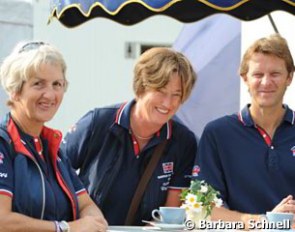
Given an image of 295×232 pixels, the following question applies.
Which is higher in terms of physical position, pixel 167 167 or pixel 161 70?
pixel 161 70

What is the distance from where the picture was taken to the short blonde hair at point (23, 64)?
3541mm

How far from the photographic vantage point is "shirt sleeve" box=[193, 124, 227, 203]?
4.21 metres

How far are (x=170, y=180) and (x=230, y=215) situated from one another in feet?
1.28

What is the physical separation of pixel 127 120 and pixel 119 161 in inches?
8.2

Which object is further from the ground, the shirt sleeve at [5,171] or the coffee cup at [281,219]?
the shirt sleeve at [5,171]

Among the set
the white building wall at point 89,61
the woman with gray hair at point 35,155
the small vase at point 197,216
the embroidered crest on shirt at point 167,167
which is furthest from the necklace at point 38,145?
the white building wall at point 89,61

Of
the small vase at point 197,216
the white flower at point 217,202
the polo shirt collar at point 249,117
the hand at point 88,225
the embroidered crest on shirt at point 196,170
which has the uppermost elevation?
the polo shirt collar at point 249,117

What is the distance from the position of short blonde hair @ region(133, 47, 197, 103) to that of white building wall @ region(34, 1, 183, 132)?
35.9 ft

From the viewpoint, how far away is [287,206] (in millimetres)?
3895

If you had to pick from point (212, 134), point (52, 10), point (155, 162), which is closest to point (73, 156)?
point (155, 162)

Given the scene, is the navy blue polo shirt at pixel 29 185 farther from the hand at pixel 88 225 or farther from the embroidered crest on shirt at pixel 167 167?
the embroidered crest on shirt at pixel 167 167

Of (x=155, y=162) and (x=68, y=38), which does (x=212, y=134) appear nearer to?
(x=155, y=162)

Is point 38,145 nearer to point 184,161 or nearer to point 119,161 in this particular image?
point 119,161

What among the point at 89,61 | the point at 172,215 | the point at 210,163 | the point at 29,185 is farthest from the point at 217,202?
the point at 89,61
